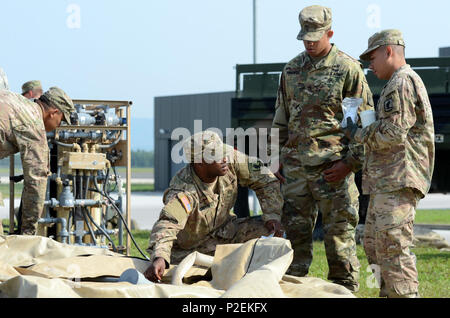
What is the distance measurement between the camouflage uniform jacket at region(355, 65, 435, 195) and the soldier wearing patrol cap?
4.55 meters

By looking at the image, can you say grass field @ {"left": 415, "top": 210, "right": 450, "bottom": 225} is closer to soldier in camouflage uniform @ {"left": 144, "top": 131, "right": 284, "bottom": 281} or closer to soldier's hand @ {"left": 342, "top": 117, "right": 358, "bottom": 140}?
soldier in camouflage uniform @ {"left": 144, "top": 131, "right": 284, "bottom": 281}

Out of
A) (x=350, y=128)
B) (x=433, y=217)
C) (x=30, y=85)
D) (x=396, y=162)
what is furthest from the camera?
(x=433, y=217)

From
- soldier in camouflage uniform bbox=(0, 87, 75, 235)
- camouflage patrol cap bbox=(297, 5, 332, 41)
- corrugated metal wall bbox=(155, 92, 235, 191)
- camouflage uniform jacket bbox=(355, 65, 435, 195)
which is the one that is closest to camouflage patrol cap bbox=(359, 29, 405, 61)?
camouflage uniform jacket bbox=(355, 65, 435, 195)

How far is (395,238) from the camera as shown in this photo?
4508 millimetres

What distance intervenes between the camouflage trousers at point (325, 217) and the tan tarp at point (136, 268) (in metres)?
1.15

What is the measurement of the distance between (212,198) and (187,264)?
0.96 m

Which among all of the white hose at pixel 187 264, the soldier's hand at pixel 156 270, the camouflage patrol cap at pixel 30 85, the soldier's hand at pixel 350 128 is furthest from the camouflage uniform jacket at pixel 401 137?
the camouflage patrol cap at pixel 30 85

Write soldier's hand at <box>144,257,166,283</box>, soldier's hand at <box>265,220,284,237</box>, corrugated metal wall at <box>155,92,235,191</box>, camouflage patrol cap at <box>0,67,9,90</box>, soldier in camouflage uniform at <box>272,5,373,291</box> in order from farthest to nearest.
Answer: corrugated metal wall at <box>155,92,235,191</box>, camouflage patrol cap at <box>0,67,9,90</box>, soldier in camouflage uniform at <box>272,5,373,291</box>, soldier's hand at <box>265,220,284,237</box>, soldier's hand at <box>144,257,166,283</box>

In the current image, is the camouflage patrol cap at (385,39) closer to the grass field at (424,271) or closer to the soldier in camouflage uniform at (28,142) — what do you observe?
the grass field at (424,271)

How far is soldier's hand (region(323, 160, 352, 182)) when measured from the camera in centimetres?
529

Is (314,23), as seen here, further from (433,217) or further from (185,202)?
(433,217)

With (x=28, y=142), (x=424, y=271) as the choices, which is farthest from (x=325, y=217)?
(x=28, y=142)

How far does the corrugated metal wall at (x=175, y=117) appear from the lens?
95.1 feet

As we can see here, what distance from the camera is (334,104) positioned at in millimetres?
5406
